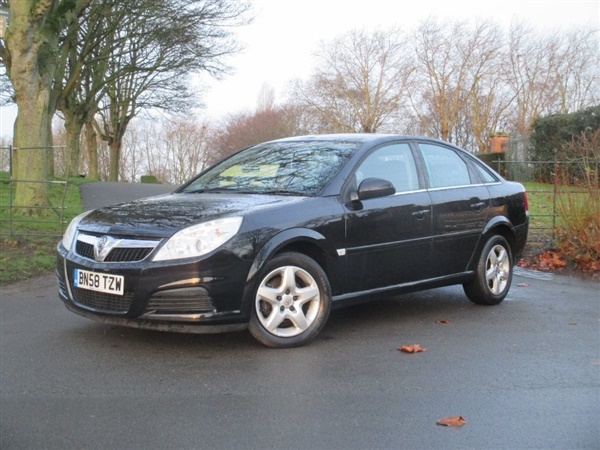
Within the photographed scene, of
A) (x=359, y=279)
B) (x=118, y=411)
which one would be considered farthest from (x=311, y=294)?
(x=118, y=411)

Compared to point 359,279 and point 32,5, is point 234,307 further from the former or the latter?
point 32,5

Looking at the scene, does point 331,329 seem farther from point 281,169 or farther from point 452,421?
point 452,421

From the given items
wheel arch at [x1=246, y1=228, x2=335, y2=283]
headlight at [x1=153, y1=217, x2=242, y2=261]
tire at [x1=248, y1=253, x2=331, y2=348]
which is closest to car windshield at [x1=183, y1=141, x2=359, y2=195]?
wheel arch at [x1=246, y1=228, x2=335, y2=283]

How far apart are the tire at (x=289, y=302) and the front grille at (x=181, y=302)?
1.22ft

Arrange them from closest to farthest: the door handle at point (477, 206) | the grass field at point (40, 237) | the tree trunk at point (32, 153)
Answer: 1. the door handle at point (477, 206)
2. the grass field at point (40, 237)
3. the tree trunk at point (32, 153)

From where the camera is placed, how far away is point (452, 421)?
3.86 m

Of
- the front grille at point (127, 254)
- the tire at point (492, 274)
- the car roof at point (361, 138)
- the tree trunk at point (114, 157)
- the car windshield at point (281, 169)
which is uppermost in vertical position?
the tree trunk at point (114, 157)

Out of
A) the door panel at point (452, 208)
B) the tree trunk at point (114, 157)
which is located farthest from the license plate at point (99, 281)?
the tree trunk at point (114, 157)

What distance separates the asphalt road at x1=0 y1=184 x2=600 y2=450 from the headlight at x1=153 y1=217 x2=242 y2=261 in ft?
2.41

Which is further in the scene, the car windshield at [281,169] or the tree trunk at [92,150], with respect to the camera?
the tree trunk at [92,150]

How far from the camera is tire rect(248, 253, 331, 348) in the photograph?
202 inches

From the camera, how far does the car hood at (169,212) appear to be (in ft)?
16.5

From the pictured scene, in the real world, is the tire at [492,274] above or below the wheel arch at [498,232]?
below

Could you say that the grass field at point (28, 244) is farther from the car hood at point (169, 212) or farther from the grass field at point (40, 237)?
the car hood at point (169, 212)
